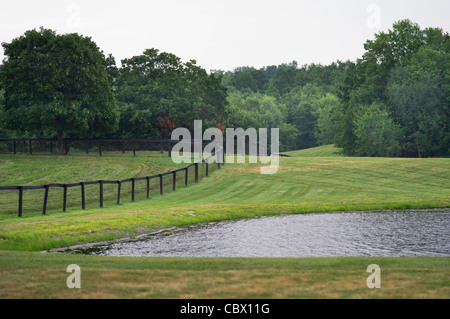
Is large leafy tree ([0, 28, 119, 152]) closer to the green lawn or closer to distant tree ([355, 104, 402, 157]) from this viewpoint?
the green lawn

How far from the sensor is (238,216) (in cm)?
2506

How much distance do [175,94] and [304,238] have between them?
48639 millimetres

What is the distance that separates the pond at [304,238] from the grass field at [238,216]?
1.96 m

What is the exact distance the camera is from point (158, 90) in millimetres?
64875

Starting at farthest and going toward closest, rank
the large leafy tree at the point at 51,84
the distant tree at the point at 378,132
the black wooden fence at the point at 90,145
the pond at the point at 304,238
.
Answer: the distant tree at the point at 378,132 → the black wooden fence at the point at 90,145 → the large leafy tree at the point at 51,84 → the pond at the point at 304,238

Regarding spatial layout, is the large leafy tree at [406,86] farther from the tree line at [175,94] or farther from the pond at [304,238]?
the pond at [304,238]

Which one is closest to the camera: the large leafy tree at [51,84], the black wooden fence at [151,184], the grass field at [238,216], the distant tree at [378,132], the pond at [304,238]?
the grass field at [238,216]

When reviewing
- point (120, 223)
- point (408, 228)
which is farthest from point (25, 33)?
point (408, 228)

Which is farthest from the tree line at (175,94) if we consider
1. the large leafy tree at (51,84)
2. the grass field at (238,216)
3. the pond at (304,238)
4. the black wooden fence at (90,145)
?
the pond at (304,238)

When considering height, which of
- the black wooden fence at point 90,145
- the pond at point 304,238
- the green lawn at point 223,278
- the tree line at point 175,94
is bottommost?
the pond at point 304,238

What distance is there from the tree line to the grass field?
31.8 feet

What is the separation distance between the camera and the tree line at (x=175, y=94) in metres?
52.0

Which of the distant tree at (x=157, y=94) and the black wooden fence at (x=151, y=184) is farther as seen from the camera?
the distant tree at (x=157, y=94)
